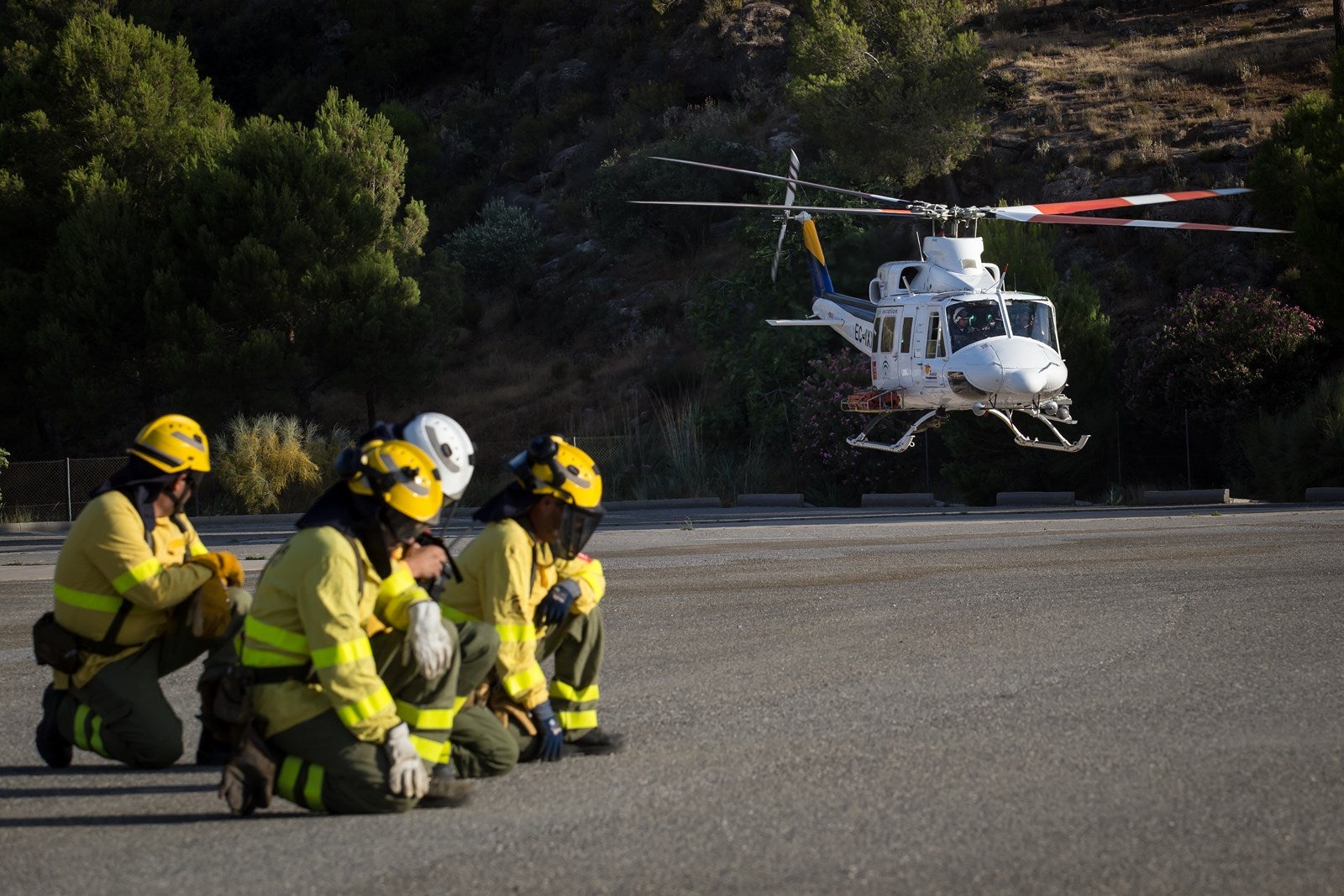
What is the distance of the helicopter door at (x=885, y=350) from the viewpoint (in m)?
23.8

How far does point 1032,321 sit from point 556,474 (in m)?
17.4

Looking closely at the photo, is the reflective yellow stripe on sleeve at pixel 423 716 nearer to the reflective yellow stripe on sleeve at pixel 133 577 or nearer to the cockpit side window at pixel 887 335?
the reflective yellow stripe on sleeve at pixel 133 577

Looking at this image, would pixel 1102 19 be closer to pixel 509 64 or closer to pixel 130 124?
pixel 509 64

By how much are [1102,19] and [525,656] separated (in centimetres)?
5665

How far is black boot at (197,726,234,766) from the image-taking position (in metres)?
6.87

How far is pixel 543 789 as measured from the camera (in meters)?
6.31

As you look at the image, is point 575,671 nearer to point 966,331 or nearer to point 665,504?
point 966,331

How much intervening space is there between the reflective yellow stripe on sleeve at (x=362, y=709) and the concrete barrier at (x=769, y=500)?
86.6 ft

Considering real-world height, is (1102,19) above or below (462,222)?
above

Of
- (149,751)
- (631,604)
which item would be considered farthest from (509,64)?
(149,751)

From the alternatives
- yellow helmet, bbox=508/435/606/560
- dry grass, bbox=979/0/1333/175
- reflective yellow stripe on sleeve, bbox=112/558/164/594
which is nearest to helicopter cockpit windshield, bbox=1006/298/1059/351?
yellow helmet, bbox=508/435/606/560

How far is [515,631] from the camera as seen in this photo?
6.63 meters

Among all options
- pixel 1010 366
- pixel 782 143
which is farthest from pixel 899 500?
pixel 782 143

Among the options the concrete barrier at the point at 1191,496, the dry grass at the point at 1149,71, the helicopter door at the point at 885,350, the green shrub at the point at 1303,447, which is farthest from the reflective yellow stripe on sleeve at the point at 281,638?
the dry grass at the point at 1149,71
